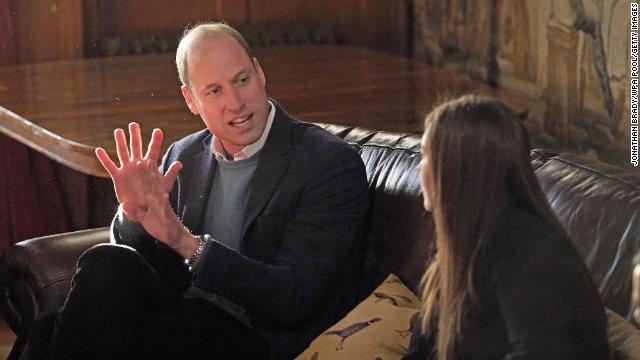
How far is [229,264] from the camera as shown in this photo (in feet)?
7.53

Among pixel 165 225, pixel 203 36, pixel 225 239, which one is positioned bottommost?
pixel 225 239

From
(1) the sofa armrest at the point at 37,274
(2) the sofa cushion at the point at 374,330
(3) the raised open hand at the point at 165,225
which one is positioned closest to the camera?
(2) the sofa cushion at the point at 374,330

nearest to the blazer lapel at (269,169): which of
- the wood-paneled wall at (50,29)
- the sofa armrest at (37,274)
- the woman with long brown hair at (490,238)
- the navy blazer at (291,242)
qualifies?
the navy blazer at (291,242)

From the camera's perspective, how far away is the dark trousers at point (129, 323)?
2252 millimetres

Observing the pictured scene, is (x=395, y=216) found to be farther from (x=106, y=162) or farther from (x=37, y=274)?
(x=37, y=274)

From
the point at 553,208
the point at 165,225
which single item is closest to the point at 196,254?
the point at 165,225

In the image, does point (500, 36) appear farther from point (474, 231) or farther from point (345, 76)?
point (474, 231)

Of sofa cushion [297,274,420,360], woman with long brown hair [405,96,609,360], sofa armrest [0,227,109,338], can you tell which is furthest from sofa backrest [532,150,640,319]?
sofa armrest [0,227,109,338]

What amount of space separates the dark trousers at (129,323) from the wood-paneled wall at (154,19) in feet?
9.37

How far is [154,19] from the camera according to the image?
5.85 metres

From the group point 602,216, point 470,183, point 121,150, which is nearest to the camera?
point 470,183

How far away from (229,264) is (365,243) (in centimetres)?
39

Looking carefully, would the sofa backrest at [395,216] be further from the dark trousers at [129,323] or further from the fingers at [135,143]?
the fingers at [135,143]

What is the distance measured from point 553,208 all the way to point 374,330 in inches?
16.7
